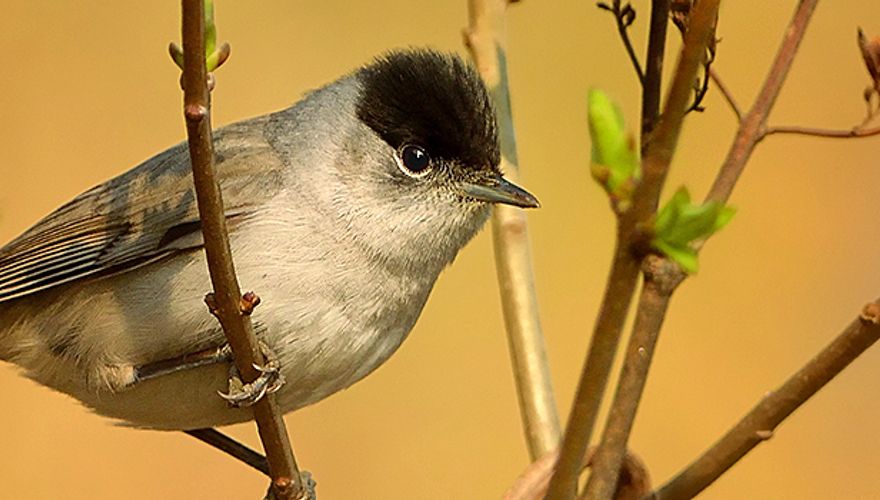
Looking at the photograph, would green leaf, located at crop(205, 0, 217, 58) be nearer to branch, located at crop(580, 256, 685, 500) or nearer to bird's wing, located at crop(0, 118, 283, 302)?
branch, located at crop(580, 256, 685, 500)

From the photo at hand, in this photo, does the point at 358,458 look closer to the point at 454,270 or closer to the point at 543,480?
the point at 454,270

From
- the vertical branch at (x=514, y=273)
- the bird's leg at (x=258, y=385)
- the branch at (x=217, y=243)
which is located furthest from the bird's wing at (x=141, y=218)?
the branch at (x=217, y=243)

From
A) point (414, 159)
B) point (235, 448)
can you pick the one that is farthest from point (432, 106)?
point (235, 448)

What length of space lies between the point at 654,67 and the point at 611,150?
31cm

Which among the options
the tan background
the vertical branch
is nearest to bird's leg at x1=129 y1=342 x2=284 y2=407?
the vertical branch

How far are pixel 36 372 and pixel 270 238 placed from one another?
0.74 meters

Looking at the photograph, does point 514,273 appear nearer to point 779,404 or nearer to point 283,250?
point 283,250

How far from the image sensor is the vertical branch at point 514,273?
2033 millimetres

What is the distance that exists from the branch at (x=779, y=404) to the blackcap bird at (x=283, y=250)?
3.75ft

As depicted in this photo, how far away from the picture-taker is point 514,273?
86.4 inches

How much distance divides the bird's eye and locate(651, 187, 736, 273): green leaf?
4.86ft

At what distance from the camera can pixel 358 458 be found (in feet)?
13.4

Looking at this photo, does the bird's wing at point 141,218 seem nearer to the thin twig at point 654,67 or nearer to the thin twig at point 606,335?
the thin twig at point 654,67

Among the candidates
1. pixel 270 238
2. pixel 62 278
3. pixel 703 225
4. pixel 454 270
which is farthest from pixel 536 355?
pixel 454 270
